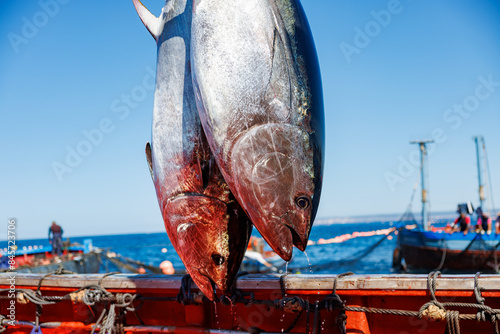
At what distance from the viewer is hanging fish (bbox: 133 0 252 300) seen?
216 centimetres

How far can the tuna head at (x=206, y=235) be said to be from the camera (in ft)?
7.05

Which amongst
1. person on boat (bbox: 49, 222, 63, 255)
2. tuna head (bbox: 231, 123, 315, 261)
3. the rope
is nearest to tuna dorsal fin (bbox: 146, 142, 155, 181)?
tuna head (bbox: 231, 123, 315, 261)

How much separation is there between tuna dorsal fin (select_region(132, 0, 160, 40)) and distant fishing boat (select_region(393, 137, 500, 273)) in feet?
57.3

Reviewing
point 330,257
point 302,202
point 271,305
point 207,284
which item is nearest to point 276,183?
point 302,202

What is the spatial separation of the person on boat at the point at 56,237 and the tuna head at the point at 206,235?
15.9 metres

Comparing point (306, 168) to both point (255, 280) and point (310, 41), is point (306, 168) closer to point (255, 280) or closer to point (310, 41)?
point (310, 41)

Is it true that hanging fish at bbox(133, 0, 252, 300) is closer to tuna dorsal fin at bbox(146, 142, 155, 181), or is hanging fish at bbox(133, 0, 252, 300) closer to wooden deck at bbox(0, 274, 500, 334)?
tuna dorsal fin at bbox(146, 142, 155, 181)

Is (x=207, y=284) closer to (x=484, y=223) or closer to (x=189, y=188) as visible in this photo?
(x=189, y=188)

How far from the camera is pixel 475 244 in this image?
18484mm

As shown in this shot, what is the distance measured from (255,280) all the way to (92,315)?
61.8 inches

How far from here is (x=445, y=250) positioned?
65.2 ft

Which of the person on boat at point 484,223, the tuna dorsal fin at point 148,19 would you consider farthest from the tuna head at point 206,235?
the person on boat at point 484,223

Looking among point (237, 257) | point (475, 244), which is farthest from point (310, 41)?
point (475, 244)

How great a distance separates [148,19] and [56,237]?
16113 mm
